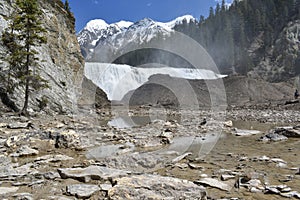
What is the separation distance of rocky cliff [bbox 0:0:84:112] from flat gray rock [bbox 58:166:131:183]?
15.0 m

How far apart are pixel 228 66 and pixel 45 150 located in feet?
303

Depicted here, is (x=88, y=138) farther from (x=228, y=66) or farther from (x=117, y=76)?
(x=228, y=66)

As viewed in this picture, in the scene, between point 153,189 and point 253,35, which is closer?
point 153,189

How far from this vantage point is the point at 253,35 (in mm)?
98750

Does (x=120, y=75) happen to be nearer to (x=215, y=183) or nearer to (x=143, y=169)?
(x=143, y=169)

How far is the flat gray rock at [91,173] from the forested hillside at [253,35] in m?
76.6

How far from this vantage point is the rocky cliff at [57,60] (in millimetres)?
21266

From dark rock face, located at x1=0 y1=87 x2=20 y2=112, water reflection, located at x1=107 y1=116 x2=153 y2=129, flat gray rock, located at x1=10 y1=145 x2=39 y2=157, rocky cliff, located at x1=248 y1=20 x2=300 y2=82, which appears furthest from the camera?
rocky cliff, located at x1=248 y1=20 x2=300 y2=82

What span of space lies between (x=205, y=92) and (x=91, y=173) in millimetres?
54760

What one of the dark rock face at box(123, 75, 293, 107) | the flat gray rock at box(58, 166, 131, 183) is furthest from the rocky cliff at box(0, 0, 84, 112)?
the dark rock face at box(123, 75, 293, 107)

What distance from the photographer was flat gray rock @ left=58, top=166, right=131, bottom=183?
5.31 metres

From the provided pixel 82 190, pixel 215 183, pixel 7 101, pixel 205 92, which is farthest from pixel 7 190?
pixel 205 92

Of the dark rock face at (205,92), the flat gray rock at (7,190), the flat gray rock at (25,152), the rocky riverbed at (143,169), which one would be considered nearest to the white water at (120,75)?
the dark rock face at (205,92)

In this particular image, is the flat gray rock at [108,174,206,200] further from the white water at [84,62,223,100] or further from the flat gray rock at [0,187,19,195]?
the white water at [84,62,223,100]
